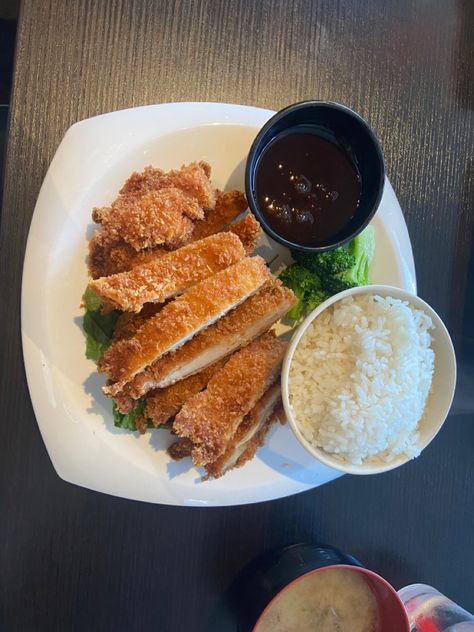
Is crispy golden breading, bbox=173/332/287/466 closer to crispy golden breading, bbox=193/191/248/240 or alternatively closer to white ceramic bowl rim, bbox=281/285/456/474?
white ceramic bowl rim, bbox=281/285/456/474

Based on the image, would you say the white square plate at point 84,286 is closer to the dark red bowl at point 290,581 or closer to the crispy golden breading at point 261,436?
the crispy golden breading at point 261,436

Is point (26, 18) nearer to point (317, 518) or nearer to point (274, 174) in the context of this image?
point (274, 174)

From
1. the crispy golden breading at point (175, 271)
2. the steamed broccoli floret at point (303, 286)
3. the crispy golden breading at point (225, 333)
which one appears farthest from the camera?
the steamed broccoli floret at point (303, 286)

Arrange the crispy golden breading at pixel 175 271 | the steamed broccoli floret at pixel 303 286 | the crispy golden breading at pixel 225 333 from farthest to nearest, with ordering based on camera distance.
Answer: the steamed broccoli floret at pixel 303 286 → the crispy golden breading at pixel 225 333 → the crispy golden breading at pixel 175 271

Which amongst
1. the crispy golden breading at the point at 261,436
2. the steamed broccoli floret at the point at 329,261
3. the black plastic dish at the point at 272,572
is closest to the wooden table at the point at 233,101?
the black plastic dish at the point at 272,572

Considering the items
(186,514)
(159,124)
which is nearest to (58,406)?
(186,514)

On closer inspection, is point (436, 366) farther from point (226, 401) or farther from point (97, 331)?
point (97, 331)

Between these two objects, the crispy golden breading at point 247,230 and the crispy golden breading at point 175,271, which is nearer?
the crispy golden breading at point 175,271

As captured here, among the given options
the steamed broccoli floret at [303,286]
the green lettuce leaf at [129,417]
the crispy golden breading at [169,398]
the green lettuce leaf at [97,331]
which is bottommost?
the green lettuce leaf at [129,417]
